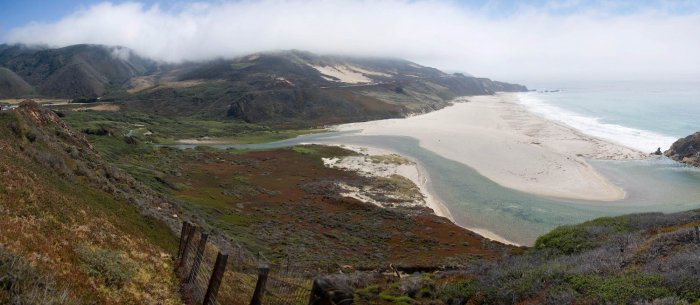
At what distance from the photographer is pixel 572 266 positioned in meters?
13.4

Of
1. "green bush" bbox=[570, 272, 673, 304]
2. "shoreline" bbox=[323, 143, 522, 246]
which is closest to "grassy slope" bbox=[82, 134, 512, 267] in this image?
"shoreline" bbox=[323, 143, 522, 246]

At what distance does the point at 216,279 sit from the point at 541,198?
148ft

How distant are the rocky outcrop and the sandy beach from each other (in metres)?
5.21

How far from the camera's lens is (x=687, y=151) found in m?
70.4

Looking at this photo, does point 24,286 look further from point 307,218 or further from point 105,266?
point 307,218

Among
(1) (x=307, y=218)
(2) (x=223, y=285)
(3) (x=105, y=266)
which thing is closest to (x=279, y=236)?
(1) (x=307, y=218)

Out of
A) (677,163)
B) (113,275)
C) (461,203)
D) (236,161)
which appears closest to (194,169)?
(236,161)

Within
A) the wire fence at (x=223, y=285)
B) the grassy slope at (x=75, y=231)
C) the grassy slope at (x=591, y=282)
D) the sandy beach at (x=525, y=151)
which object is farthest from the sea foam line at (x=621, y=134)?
the grassy slope at (x=75, y=231)

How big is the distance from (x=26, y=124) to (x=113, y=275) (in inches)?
642

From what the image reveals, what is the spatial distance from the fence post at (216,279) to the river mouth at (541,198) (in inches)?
1236

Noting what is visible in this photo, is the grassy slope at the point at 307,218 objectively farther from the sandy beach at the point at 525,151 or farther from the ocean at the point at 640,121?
the ocean at the point at 640,121

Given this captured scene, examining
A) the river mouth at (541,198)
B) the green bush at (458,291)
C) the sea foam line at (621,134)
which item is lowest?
the river mouth at (541,198)

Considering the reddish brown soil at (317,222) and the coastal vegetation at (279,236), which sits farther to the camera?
the reddish brown soil at (317,222)

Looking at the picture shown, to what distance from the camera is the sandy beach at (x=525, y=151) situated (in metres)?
53.3
